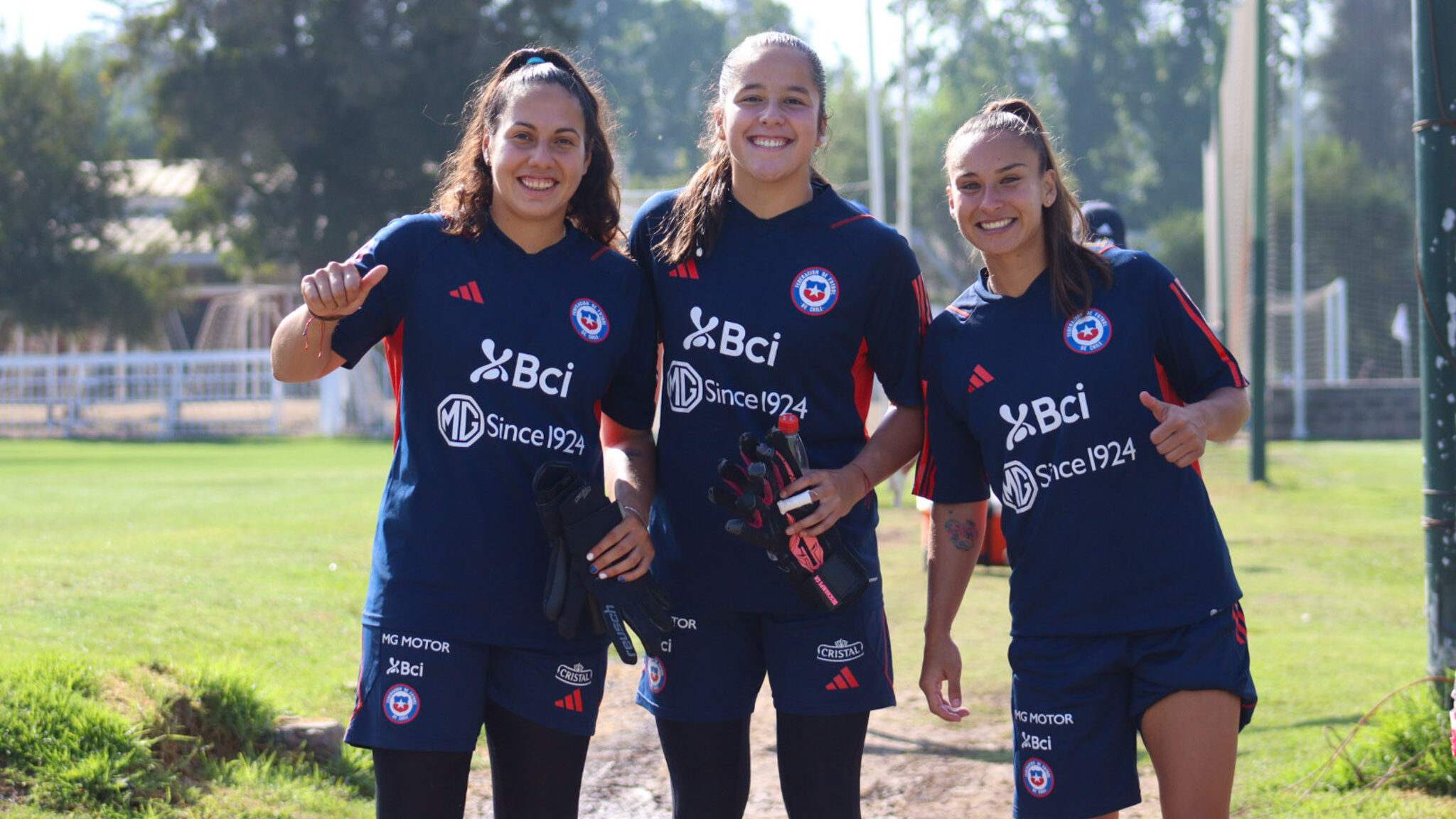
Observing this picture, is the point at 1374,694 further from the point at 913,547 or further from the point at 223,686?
the point at 913,547

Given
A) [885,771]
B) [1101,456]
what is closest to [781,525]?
[1101,456]

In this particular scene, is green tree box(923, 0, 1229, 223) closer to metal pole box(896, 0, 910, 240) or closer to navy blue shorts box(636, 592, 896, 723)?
metal pole box(896, 0, 910, 240)

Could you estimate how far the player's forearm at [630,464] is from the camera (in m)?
3.46

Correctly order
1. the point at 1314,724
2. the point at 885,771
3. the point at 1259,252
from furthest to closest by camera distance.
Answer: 1. the point at 1259,252
2. the point at 1314,724
3. the point at 885,771

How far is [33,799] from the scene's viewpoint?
439cm

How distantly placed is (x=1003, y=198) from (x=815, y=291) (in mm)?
507

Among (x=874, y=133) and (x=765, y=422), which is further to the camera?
(x=874, y=133)

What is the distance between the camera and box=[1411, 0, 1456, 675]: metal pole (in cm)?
509

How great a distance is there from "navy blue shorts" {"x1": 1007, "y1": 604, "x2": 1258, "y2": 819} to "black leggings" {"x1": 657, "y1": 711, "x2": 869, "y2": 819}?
0.41m

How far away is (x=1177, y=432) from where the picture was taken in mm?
3115

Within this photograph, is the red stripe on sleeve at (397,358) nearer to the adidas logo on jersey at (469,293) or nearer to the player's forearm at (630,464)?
the adidas logo on jersey at (469,293)

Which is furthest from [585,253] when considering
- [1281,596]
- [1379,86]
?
[1379,86]

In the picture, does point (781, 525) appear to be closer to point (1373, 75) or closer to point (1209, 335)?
point (1209, 335)

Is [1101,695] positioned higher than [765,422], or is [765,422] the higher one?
[765,422]
